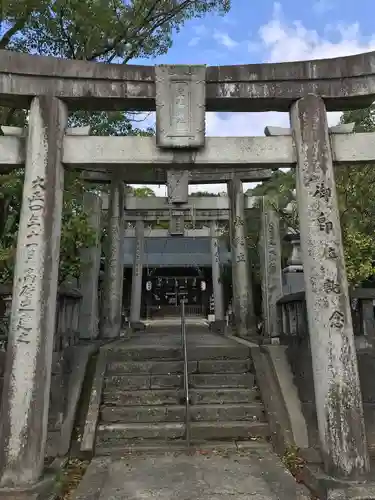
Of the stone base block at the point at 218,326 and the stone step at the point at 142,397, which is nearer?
the stone step at the point at 142,397

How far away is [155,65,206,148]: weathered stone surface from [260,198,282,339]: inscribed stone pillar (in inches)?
267

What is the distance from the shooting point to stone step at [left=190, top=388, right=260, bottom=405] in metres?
6.07

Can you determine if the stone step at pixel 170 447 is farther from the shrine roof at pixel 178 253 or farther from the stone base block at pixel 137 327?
the shrine roof at pixel 178 253

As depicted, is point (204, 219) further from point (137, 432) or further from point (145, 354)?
point (137, 432)

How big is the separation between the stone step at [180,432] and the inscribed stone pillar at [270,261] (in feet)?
19.1

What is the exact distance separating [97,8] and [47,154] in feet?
13.4

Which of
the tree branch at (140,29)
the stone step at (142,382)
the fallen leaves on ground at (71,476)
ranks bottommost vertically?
the fallen leaves on ground at (71,476)

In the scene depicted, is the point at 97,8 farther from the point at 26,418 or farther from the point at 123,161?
the point at 26,418

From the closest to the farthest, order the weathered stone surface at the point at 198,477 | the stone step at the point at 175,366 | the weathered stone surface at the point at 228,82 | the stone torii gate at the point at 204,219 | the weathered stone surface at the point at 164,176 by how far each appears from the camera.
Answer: the weathered stone surface at the point at 198,477
the weathered stone surface at the point at 228,82
the stone step at the point at 175,366
the weathered stone surface at the point at 164,176
the stone torii gate at the point at 204,219

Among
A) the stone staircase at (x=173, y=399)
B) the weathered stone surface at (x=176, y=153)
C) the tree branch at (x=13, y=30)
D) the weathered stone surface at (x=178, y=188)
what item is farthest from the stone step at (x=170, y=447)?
the tree branch at (x=13, y=30)

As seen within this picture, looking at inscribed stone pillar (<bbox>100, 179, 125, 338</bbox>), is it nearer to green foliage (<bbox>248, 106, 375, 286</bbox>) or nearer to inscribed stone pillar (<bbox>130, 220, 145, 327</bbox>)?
green foliage (<bbox>248, 106, 375, 286</bbox>)

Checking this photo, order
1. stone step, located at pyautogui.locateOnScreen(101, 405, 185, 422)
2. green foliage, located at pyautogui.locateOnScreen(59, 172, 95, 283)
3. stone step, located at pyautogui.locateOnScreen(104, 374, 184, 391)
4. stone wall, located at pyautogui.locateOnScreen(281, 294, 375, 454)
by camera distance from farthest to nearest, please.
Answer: green foliage, located at pyautogui.locateOnScreen(59, 172, 95, 283) < stone step, located at pyautogui.locateOnScreen(104, 374, 184, 391) < stone step, located at pyautogui.locateOnScreen(101, 405, 185, 422) < stone wall, located at pyautogui.locateOnScreen(281, 294, 375, 454)

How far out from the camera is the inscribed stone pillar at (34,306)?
427 centimetres

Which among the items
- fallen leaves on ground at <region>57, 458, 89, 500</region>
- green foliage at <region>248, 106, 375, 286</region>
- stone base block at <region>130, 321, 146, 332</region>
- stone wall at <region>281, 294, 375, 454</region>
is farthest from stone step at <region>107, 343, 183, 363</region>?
stone base block at <region>130, 321, 146, 332</region>
